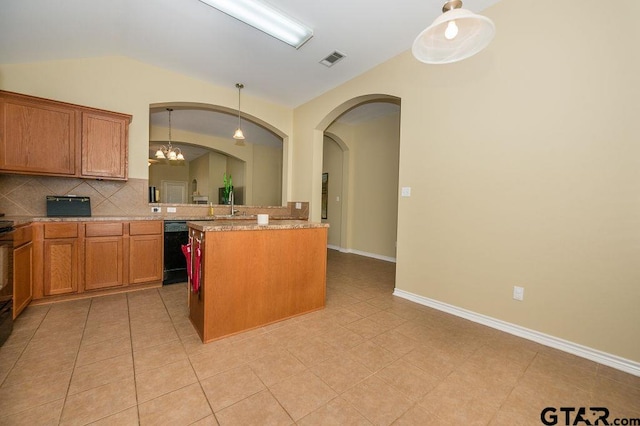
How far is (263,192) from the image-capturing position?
8055 millimetres

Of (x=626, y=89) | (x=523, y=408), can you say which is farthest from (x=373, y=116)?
(x=523, y=408)

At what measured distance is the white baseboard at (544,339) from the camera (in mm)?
1842

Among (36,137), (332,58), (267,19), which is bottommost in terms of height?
(36,137)

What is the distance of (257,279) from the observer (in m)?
2.25

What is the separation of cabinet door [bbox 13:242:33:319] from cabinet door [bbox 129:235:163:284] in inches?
32.0

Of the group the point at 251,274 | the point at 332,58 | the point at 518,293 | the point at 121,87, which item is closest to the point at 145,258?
the point at 251,274

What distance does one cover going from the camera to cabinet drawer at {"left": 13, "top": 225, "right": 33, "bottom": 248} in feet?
7.09

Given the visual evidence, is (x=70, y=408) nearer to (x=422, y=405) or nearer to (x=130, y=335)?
(x=130, y=335)

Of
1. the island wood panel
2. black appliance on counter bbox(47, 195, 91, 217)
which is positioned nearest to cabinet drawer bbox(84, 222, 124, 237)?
black appliance on counter bbox(47, 195, 91, 217)

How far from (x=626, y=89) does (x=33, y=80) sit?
18.9 feet

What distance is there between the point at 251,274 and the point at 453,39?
A: 240cm

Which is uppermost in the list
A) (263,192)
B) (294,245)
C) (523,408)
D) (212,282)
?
(263,192)

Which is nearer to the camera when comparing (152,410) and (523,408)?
(152,410)

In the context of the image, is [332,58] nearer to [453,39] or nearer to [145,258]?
[453,39]
